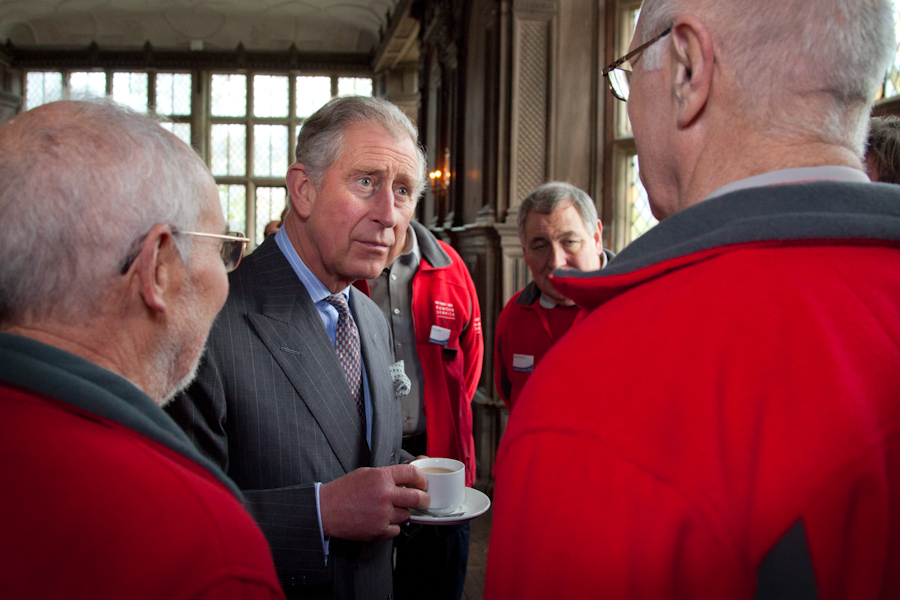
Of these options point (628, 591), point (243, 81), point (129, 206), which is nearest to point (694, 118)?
point (628, 591)

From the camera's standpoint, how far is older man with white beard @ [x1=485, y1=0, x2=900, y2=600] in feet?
1.76

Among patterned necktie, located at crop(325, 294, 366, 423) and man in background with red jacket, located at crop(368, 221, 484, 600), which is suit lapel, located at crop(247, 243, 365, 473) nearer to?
patterned necktie, located at crop(325, 294, 366, 423)

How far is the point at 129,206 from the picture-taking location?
804mm

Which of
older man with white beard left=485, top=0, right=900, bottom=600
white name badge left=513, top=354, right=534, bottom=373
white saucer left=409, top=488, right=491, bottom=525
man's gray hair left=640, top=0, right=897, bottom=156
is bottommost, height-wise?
white saucer left=409, top=488, right=491, bottom=525

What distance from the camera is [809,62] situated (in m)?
0.69

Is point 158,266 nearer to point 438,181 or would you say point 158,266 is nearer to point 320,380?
point 320,380

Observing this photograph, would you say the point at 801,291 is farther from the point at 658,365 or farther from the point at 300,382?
the point at 300,382

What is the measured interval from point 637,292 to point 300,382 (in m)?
0.92

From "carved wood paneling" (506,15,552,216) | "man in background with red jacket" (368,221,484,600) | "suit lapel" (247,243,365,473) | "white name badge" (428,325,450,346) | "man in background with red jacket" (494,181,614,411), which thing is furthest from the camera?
"carved wood paneling" (506,15,552,216)

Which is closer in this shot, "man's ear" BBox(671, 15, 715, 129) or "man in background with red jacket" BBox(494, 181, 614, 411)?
"man's ear" BBox(671, 15, 715, 129)

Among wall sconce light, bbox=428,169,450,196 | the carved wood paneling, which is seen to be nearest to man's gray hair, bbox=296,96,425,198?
the carved wood paneling

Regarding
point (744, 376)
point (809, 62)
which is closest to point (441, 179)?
point (809, 62)

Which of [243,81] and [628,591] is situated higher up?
[243,81]

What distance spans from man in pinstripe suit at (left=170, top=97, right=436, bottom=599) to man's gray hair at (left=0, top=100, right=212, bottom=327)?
0.52 meters
